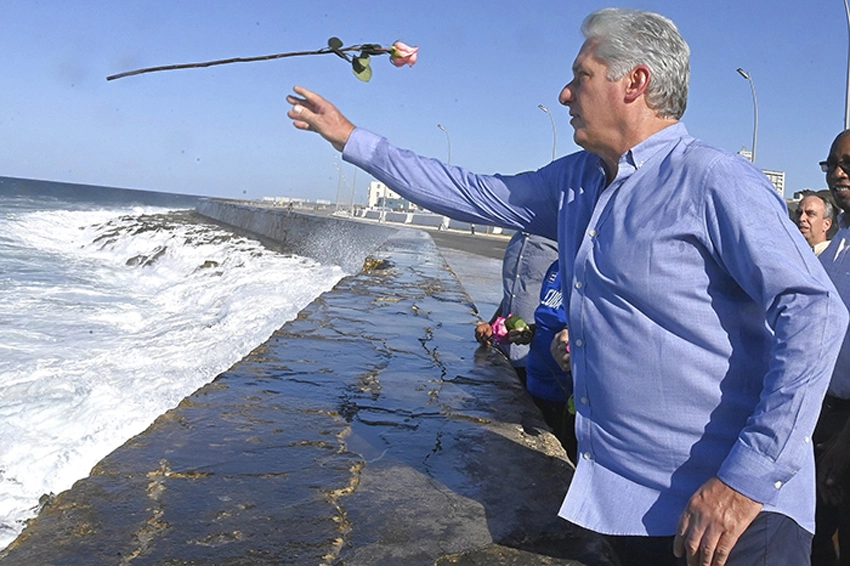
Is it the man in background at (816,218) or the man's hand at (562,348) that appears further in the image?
the man in background at (816,218)

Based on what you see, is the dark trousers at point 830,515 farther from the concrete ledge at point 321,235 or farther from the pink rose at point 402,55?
the concrete ledge at point 321,235

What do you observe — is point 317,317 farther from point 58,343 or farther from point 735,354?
point 735,354

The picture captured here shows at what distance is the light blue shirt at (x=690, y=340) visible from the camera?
1402mm

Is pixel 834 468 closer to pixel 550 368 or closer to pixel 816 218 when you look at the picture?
pixel 550 368

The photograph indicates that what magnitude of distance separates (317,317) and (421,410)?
2370 mm

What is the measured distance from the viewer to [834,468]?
229 cm

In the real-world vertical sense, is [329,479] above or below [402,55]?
below

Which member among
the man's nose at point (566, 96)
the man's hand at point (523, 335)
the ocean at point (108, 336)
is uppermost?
the man's nose at point (566, 96)

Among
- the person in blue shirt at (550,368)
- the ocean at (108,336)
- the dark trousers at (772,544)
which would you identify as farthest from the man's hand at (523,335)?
the dark trousers at (772,544)

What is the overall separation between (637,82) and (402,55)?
1.59ft

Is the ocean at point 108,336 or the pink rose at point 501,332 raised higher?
the pink rose at point 501,332

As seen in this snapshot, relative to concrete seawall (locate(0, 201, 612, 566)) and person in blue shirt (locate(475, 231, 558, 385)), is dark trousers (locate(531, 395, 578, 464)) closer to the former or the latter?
concrete seawall (locate(0, 201, 612, 566))

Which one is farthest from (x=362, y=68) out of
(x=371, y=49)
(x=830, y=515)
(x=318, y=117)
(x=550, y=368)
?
(x=550, y=368)

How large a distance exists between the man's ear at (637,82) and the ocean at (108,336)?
6.09 feet
